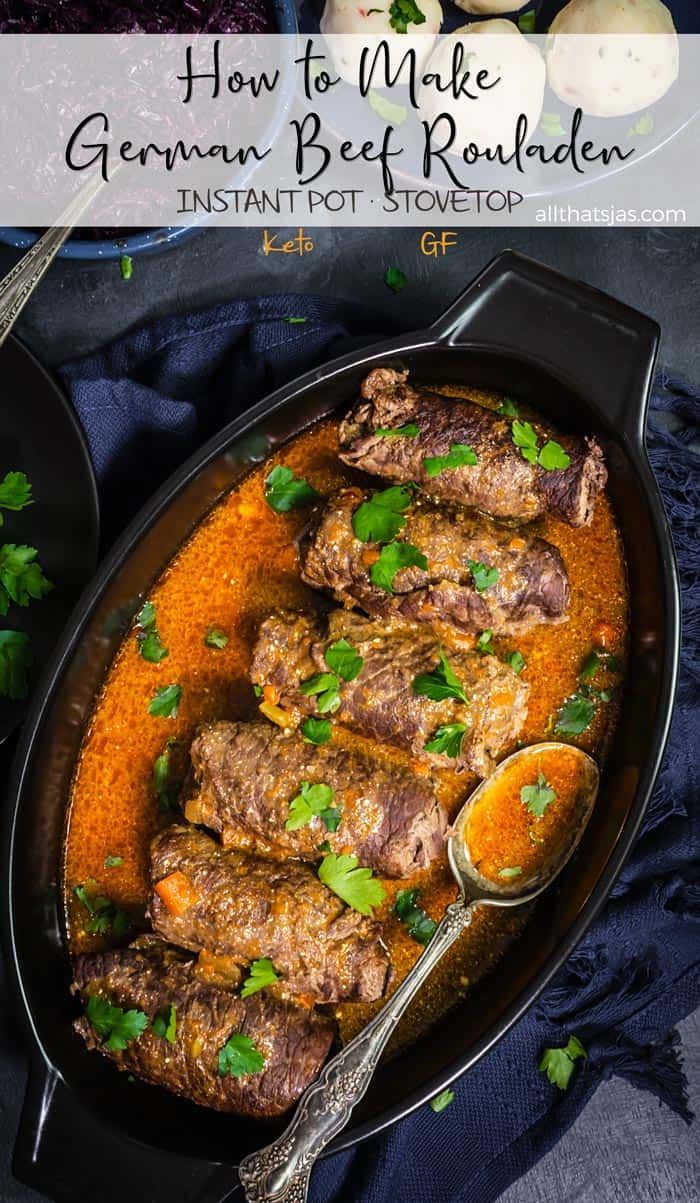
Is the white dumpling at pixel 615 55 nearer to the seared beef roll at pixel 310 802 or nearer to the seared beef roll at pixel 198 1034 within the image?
the seared beef roll at pixel 310 802

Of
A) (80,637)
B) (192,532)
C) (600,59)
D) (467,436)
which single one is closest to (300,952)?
(80,637)

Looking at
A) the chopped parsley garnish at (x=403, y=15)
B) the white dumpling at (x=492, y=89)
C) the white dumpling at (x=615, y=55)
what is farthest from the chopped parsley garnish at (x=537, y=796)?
the chopped parsley garnish at (x=403, y=15)

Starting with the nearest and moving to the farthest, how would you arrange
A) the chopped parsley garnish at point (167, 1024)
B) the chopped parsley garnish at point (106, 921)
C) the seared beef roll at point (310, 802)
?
1. the chopped parsley garnish at point (167, 1024)
2. the seared beef roll at point (310, 802)
3. the chopped parsley garnish at point (106, 921)

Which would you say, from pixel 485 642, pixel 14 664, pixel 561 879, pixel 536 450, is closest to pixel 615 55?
pixel 536 450

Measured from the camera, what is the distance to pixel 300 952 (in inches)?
151

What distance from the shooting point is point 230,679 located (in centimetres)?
423

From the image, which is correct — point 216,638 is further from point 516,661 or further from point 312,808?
point 516,661

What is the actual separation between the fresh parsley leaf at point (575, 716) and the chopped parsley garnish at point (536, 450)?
843mm

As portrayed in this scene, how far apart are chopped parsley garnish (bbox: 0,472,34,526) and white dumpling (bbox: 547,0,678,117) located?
2.55 meters

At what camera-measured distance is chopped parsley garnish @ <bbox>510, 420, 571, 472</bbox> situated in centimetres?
400

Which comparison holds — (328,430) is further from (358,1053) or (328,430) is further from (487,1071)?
(487,1071)

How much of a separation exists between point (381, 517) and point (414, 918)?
140 cm

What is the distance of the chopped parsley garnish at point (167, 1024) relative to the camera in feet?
12.5

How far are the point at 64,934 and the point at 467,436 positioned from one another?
7.43ft
